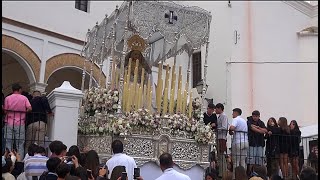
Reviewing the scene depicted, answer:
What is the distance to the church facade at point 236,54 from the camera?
1842 centimetres

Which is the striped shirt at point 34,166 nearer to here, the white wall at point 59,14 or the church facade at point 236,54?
the church facade at point 236,54

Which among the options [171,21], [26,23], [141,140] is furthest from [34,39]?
[141,140]

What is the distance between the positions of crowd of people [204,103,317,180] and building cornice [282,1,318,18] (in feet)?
36.2

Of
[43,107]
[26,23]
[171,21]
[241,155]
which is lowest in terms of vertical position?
Result: [241,155]

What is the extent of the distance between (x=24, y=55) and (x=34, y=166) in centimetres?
1023

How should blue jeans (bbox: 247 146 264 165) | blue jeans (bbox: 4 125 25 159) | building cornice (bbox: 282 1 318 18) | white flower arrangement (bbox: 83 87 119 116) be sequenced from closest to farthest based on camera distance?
blue jeans (bbox: 4 125 25 159) < white flower arrangement (bbox: 83 87 119 116) < blue jeans (bbox: 247 146 264 165) < building cornice (bbox: 282 1 318 18)

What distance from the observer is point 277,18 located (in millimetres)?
21812

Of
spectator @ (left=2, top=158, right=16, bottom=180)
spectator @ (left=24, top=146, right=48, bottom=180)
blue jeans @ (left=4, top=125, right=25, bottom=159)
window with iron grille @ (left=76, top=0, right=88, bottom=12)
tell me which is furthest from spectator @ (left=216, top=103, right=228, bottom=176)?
window with iron grille @ (left=76, top=0, right=88, bottom=12)

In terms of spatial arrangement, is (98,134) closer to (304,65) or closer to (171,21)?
(171,21)

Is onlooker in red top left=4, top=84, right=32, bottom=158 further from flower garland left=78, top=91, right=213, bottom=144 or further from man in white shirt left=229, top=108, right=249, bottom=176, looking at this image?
man in white shirt left=229, top=108, right=249, bottom=176

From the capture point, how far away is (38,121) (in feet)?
34.8

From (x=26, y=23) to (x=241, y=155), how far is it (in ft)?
31.1

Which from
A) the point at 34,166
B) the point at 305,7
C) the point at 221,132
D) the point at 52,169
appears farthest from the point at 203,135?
the point at 305,7

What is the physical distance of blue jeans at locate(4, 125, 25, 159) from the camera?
1017 cm
